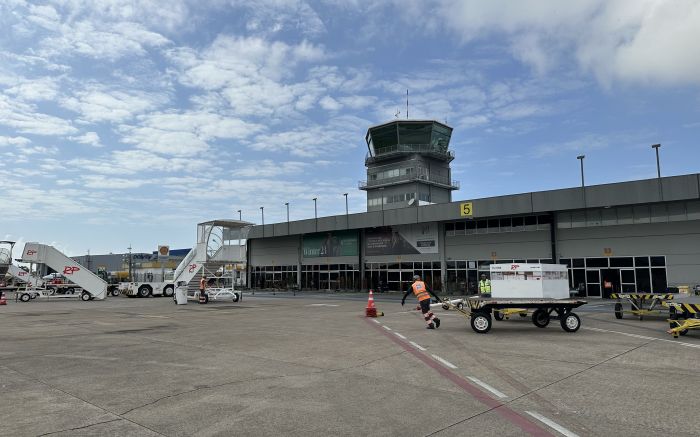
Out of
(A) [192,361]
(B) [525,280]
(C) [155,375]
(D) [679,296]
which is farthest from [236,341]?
(D) [679,296]

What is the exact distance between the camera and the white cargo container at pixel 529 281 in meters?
14.6

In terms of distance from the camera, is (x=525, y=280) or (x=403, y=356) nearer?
(x=403, y=356)

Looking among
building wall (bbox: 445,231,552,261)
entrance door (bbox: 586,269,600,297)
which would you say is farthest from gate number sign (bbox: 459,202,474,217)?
entrance door (bbox: 586,269,600,297)

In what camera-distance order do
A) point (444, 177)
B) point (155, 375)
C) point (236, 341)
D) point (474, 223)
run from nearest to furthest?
point (155, 375) → point (236, 341) → point (474, 223) → point (444, 177)

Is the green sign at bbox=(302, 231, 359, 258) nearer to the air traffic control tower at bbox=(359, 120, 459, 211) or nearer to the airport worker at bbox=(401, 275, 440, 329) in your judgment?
the air traffic control tower at bbox=(359, 120, 459, 211)

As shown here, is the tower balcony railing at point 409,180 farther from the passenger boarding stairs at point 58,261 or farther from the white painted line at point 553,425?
the white painted line at point 553,425

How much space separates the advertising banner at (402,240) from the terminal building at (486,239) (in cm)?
9

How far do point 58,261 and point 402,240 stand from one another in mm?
27407

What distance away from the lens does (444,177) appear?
6488 cm

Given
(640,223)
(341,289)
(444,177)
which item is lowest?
(341,289)

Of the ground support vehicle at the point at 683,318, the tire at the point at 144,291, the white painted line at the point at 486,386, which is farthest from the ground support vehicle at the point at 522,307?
the tire at the point at 144,291

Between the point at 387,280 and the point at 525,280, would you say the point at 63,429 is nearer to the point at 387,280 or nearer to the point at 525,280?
the point at 525,280

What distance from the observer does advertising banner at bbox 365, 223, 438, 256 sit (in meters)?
40.4

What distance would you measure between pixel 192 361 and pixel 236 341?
3052mm
